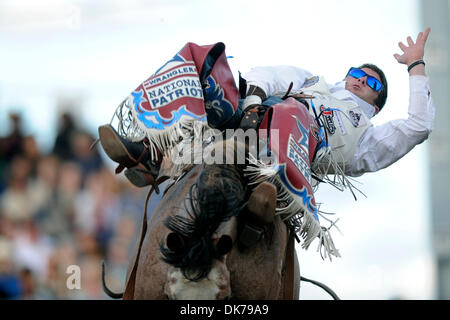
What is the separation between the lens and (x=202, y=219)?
252cm

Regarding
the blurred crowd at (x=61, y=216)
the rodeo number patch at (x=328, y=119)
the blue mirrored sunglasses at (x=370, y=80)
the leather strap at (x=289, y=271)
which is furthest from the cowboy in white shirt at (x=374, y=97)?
the blurred crowd at (x=61, y=216)

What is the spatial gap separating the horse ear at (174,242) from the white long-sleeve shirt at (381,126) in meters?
1.10

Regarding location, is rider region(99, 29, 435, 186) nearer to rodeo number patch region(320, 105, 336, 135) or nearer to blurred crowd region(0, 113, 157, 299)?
rodeo number patch region(320, 105, 336, 135)

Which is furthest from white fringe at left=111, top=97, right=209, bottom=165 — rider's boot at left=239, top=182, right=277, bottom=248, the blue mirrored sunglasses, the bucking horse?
the blue mirrored sunglasses

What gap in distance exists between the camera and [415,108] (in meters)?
3.58

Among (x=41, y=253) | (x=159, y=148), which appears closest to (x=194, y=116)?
(x=159, y=148)

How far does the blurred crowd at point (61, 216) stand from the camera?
5523 millimetres

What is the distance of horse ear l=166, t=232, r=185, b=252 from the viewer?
8.16ft

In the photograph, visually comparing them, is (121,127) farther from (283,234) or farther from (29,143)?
(29,143)

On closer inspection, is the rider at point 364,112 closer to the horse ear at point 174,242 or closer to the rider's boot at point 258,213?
the rider's boot at point 258,213

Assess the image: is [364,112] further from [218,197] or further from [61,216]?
[61,216]

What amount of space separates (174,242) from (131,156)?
56cm

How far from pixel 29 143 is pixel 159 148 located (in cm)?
360

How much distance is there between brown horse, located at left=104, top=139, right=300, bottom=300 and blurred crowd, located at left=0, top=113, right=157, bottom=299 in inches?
111
